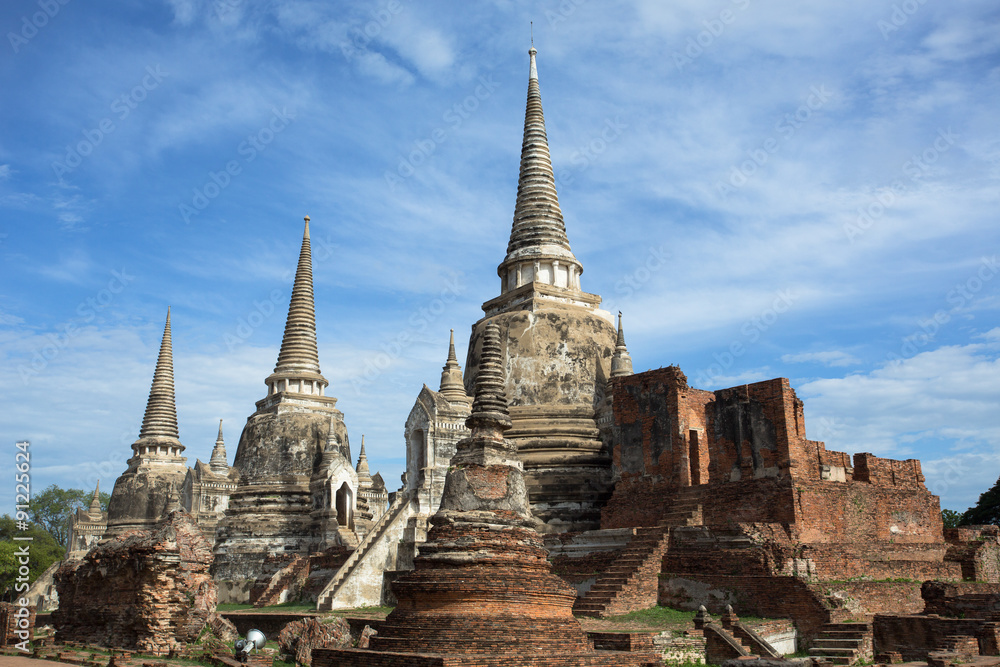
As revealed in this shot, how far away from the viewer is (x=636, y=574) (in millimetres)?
19641

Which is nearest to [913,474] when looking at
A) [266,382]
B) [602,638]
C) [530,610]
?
[602,638]

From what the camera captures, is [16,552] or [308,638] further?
[16,552]

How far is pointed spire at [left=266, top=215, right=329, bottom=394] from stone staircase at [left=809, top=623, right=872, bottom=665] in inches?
986

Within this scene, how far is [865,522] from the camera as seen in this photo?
21.9 metres

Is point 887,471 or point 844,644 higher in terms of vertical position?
point 887,471

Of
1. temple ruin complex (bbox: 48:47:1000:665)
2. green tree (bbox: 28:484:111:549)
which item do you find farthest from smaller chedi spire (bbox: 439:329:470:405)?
green tree (bbox: 28:484:111:549)

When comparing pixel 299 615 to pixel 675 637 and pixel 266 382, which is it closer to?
pixel 675 637

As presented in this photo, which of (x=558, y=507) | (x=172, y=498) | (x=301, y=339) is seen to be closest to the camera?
(x=558, y=507)

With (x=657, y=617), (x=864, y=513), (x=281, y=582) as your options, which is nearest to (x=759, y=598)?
(x=657, y=617)

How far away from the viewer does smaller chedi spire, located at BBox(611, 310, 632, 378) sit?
2872 centimetres

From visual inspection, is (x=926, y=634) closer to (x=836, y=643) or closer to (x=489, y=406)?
(x=836, y=643)

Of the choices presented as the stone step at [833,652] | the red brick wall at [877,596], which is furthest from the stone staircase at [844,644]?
the red brick wall at [877,596]

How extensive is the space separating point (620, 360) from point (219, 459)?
79.1 feet

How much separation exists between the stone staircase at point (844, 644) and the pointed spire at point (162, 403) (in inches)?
1451
